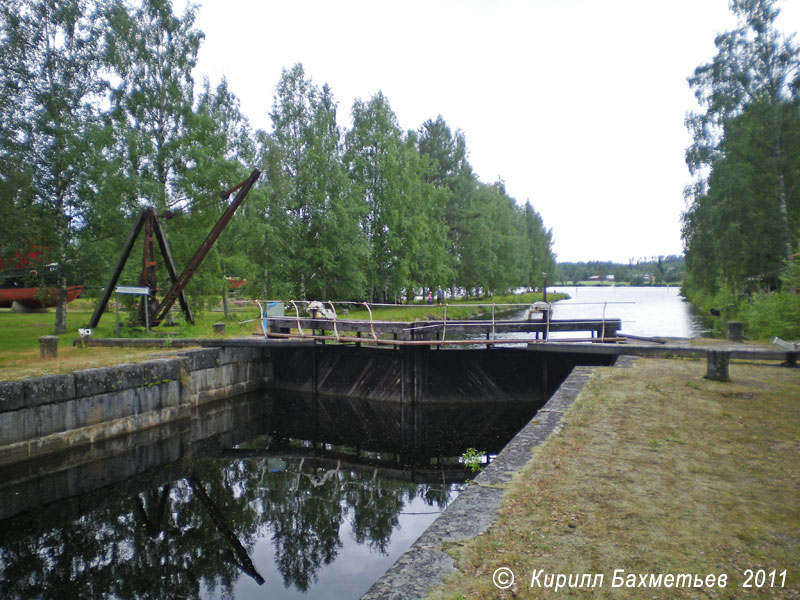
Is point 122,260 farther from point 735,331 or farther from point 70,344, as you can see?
point 735,331

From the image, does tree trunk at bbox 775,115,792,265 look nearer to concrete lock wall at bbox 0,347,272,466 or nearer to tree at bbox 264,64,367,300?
tree at bbox 264,64,367,300

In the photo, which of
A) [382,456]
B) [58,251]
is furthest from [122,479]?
[58,251]

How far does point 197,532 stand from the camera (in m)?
7.36

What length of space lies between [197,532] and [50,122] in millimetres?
17770

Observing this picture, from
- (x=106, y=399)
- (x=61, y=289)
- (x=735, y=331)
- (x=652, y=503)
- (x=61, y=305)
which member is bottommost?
(x=106, y=399)

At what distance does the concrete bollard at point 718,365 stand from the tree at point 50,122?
19.9 meters

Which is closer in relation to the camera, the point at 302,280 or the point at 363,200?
the point at 302,280

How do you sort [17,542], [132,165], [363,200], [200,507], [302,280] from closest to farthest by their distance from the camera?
[17,542] < [200,507] < [132,165] < [302,280] < [363,200]

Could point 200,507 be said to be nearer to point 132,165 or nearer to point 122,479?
point 122,479

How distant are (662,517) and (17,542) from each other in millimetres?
8127

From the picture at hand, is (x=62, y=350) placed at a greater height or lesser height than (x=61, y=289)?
lesser

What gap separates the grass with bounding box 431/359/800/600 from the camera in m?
3.40

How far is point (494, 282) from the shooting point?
4941cm

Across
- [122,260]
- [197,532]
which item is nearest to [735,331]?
[197,532]
